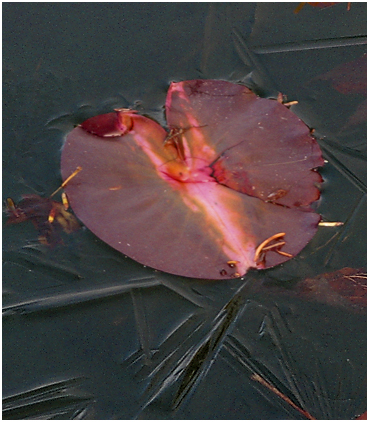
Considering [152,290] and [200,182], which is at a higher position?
[200,182]

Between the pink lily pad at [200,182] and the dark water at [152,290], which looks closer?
the dark water at [152,290]

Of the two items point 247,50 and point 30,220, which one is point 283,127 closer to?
point 247,50

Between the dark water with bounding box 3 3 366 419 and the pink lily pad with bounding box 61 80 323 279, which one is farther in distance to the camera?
the pink lily pad with bounding box 61 80 323 279

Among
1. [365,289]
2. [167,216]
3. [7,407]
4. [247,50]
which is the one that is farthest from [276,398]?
[247,50]
